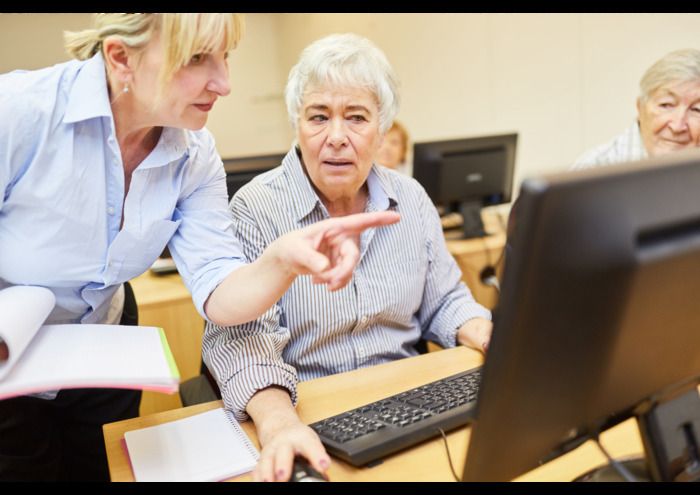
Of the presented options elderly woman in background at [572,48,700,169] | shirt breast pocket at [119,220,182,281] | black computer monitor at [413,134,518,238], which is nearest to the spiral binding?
shirt breast pocket at [119,220,182,281]

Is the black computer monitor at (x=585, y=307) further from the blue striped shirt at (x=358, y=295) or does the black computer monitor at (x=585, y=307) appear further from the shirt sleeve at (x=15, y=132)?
the shirt sleeve at (x=15, y=132)

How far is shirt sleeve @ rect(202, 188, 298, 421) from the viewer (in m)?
1.13

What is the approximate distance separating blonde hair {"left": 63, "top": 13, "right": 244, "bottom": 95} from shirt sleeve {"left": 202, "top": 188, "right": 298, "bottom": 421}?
1.55 ft

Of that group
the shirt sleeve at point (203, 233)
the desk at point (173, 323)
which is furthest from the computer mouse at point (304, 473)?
the desk at point (173, 323)

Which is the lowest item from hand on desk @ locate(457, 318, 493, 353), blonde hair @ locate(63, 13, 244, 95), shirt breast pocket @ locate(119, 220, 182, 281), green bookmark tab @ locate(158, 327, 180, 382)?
hand on desk @ locate(457, 318, 493, 353)

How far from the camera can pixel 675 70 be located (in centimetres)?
204

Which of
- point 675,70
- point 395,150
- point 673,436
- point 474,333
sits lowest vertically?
point 395,150

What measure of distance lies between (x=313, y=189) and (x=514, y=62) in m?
2.61

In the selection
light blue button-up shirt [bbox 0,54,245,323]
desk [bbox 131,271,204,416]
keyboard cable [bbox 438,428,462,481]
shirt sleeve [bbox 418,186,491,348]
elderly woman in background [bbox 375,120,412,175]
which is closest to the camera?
keyboard cable [bbox 438,428,462,481]

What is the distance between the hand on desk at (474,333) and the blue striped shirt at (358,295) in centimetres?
3

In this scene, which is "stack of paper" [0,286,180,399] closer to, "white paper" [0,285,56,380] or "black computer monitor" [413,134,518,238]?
"white paper" [0,285,56,380]

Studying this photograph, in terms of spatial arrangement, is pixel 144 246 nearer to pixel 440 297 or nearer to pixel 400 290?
pixel 400 290

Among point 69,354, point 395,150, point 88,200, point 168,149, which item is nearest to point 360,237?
point 168,149
